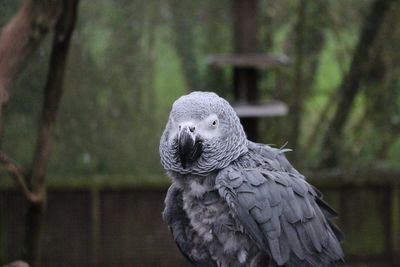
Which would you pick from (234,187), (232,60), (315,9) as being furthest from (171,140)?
(315,9)

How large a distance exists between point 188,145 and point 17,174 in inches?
46.3

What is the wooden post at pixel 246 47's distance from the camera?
Result: 3703mm

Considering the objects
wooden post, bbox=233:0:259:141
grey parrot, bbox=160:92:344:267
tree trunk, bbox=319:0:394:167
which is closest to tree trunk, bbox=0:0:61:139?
grey parrot, bbox=160:92:344:267

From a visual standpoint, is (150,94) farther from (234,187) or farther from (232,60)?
(234,187)

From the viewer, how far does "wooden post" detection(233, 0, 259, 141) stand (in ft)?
12.1

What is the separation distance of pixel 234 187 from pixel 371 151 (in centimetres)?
269

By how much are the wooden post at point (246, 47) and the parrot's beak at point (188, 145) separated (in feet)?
6.04

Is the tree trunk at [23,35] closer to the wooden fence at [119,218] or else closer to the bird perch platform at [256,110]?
the bird perch platform at [256,110]

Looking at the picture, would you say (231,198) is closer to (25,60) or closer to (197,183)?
(197,183)

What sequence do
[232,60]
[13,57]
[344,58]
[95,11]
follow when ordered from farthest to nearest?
1. [344,58]
2. [95,11]
3. [232,60]
4. [13,57]

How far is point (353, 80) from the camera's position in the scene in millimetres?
4250

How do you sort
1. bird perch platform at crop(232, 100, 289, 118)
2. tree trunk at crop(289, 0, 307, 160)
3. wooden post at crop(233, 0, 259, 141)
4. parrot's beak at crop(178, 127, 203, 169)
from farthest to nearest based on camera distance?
tree trunk at crop(289, 0, 307, 160), wooden post at crop(233, 0, 259, 141), bird perch platform at crop(232, 100, 289, 118), parrot's beak at crop(178, 127, 203, 169)

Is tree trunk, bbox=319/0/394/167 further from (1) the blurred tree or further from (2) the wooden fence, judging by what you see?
(1) the blurred tree

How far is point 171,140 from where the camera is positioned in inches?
74.2
